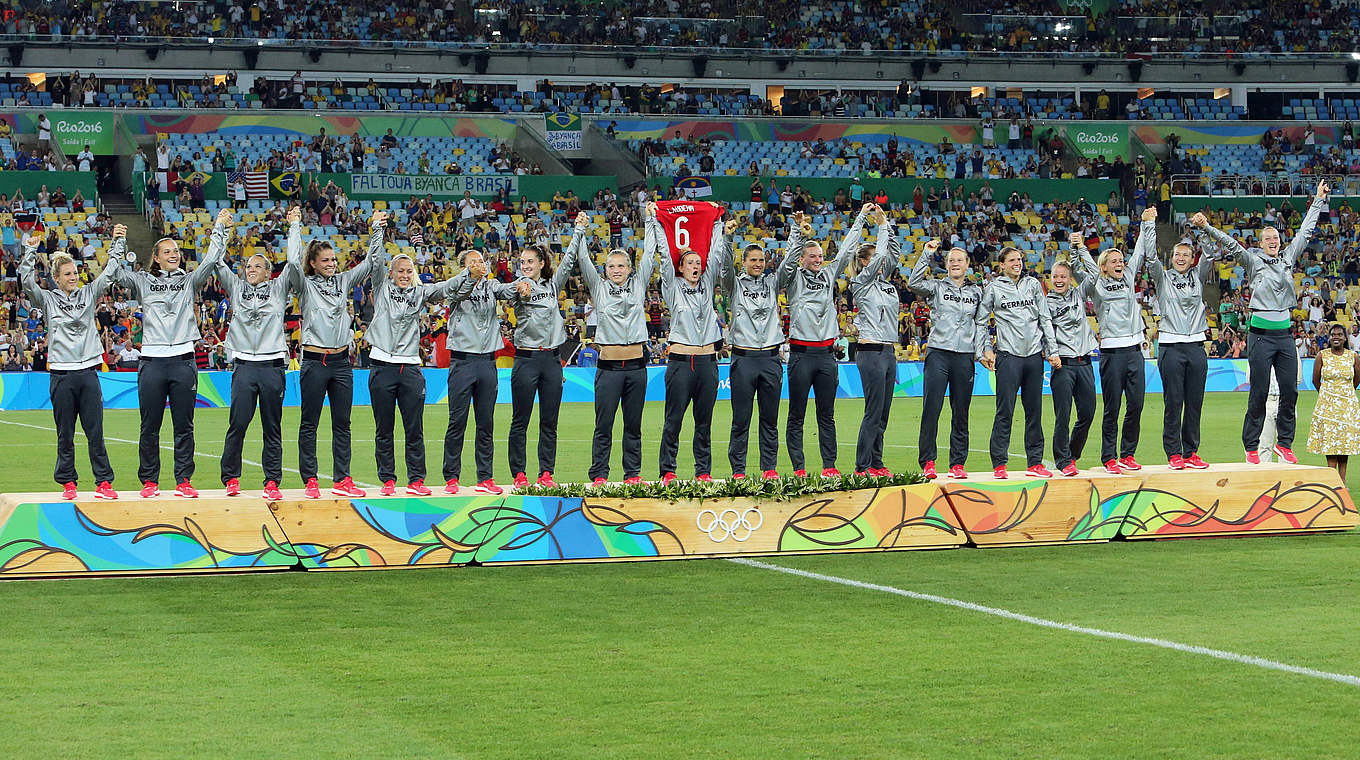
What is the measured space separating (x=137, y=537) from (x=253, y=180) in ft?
106

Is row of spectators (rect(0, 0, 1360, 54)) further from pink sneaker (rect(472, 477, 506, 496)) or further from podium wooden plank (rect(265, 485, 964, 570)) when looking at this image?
podium wooden plank (rect(265, 485, 964, 570))

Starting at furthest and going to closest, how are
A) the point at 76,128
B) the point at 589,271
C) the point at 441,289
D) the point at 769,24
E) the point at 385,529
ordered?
the point at 769,24 < the point at 76,128 < the point at 589,271 < the point at 441,289 < the point at 385,529

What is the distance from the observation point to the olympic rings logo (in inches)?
498

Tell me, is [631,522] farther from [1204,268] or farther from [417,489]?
[1204,268]

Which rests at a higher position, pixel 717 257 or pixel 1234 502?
pixel 717 257

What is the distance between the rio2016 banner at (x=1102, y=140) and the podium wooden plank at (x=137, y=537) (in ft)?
146

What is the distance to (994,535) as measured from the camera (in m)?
13.2

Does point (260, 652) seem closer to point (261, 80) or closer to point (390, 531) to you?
point (390, 531)

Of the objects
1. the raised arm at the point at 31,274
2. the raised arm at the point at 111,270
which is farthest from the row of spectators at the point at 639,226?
the raised arm at the point at 111,270

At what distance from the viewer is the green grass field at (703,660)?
7246 mm

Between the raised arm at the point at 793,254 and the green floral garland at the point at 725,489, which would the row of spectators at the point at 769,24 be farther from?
the green floral garland at the point at 725,489

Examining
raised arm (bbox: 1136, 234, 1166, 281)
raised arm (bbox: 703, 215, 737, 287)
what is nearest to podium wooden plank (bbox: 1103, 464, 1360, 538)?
raised arm (bbox: 1136, 234, 1166, 281)

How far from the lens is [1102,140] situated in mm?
52344

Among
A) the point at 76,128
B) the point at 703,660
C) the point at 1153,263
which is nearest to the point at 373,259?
the point at 703,660
